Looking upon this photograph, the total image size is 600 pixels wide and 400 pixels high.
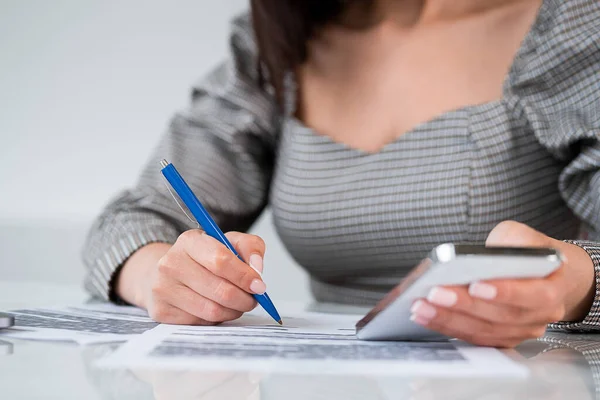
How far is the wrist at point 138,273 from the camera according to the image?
65cm

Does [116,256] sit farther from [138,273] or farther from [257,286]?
[257,286]

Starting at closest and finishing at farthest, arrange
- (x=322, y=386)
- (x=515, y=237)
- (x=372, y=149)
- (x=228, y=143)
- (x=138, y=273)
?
(x=322, y=386) → (x=515, y=237) → (x=138, y=273) → (x=372, y=149) → (x=228, y=143)

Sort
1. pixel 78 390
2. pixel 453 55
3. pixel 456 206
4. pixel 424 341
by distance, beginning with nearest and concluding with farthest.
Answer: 1. pixel 78 390
2. pixel 424 341
3. pixel 456 206
4. pixel 453 55

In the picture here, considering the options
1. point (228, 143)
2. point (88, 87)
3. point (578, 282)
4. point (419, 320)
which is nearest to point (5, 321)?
point (419, 320)

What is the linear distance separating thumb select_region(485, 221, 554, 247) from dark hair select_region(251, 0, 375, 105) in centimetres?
55

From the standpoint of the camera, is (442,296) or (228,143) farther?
(228,143)

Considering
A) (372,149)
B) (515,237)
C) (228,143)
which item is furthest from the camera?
(228,143)

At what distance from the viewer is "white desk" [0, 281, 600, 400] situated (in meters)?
0.31

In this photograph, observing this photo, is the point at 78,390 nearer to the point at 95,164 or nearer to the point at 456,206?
the point at 456,206

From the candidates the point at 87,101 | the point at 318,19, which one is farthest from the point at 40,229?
the point at 318,19

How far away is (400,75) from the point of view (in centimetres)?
88

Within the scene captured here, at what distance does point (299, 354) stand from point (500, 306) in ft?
0.40

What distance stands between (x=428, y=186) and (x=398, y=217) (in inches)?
2.0

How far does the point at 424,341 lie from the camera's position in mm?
455
